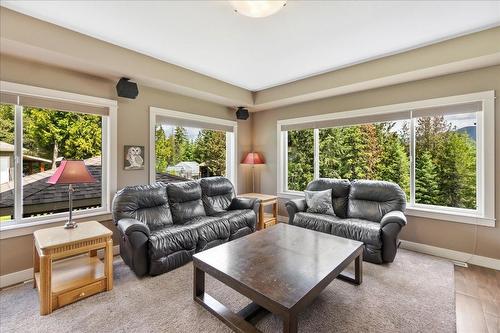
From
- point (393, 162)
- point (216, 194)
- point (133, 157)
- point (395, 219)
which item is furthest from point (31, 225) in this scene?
point (393, 162)

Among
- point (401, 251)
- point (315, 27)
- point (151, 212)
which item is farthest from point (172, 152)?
point (401, 251)

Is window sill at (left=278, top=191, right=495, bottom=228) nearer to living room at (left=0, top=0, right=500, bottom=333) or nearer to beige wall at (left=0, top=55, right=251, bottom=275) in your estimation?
living room at (left=0, top=0, right=500, bottom=333)

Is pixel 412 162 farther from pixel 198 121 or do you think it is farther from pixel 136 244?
pixel 136 244

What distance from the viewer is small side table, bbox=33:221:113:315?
2.00 meters

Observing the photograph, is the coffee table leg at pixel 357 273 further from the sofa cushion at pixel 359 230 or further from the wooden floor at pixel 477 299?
the wooden floor at pixel 477 299

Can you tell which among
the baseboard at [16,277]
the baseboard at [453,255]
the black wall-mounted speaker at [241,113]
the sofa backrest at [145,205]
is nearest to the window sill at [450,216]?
the baseboard at [453,255]

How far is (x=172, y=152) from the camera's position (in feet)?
13.4

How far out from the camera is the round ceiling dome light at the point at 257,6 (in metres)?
1.80

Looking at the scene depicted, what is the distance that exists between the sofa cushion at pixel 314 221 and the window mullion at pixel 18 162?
3.52 metres

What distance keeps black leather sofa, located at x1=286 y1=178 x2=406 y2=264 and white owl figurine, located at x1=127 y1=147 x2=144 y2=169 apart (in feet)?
8.11

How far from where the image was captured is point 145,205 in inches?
123

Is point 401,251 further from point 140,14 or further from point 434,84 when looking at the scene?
point 140,14

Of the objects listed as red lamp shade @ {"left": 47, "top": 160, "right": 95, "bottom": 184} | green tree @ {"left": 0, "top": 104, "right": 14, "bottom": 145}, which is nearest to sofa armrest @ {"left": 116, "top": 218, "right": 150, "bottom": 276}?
red lamp shade @ {"left": 47, "top": 160, "right": 95, "bottom": 184}

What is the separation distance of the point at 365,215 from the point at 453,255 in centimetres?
115
